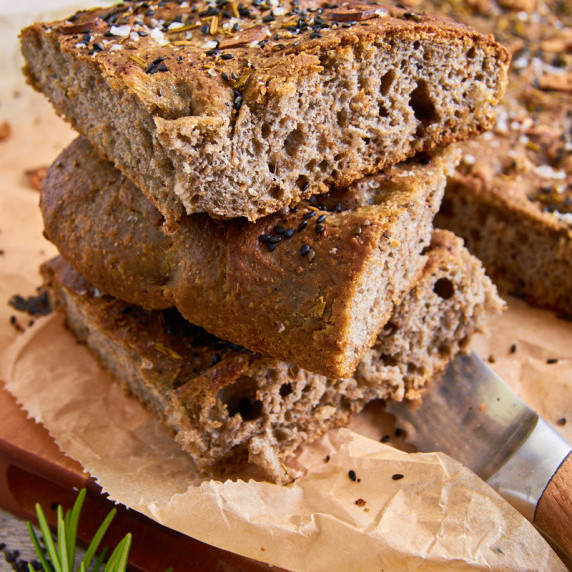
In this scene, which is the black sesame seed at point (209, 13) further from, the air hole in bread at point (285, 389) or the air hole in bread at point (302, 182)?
the air hole in bread at point (285, 389)

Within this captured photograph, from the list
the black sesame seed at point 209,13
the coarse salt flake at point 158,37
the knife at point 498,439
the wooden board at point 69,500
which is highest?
the black sesame seed at point 209,13

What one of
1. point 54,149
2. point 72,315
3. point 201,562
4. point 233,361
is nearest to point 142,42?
point 233,361

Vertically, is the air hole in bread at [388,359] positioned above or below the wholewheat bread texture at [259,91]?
below

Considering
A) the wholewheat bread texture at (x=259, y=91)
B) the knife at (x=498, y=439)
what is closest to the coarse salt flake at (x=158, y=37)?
the wholewheat bread texture at (x=259, y=91)

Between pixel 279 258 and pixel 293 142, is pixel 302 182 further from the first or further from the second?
pixel 279 258

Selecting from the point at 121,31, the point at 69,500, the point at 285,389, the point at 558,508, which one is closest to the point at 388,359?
the point at 285,389
